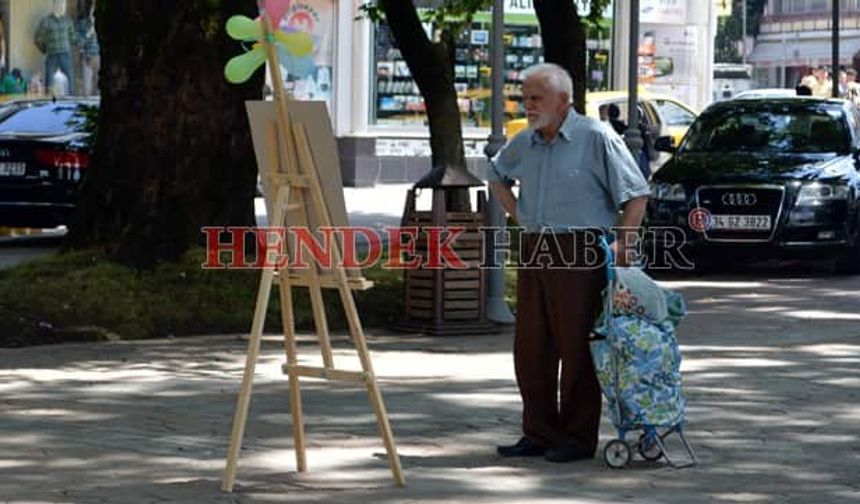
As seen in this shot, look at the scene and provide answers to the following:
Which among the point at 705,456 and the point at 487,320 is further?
the point at 487,320

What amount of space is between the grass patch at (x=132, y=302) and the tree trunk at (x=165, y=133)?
273mm

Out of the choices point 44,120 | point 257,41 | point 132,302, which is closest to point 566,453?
point 257,41

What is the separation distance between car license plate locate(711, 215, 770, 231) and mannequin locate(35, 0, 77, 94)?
14.2m

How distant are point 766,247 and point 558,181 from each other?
31.2 ft

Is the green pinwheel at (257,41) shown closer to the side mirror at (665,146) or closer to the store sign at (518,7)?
the side mirror at (665,146)

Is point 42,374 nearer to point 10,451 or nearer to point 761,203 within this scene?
point 10,451

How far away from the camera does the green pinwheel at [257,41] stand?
792cm

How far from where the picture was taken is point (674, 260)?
1848 centimetres

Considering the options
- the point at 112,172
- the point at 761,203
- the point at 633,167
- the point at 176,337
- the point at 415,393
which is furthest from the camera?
the point at 761,203

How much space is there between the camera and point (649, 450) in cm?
854

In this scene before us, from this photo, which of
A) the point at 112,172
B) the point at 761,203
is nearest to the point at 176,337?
the point at 112,172

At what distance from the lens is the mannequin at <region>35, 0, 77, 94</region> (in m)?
Result: 29.2

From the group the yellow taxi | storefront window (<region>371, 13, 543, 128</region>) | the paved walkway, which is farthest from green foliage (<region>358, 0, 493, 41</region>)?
storefront window (<region>371, 13, 543, 128</region>)

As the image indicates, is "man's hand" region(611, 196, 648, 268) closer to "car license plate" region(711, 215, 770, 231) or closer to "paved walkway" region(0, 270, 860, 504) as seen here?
"paved walkway" region(0, 270, 860, 504)
